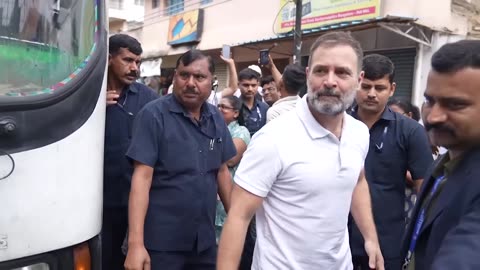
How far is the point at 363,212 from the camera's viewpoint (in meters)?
2.30

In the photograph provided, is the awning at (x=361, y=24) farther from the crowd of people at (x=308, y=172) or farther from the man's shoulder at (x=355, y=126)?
the man's shoulder at (x=355, y=126)

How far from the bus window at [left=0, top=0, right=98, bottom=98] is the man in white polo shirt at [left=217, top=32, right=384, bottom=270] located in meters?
0.81

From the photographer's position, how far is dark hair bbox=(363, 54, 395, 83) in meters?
2.77

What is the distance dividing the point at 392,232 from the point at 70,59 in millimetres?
1996

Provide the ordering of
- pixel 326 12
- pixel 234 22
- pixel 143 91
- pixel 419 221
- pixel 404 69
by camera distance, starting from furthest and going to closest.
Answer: pixel 234 22 → pixel 326 12 → pixel 404 69 → pixel 143 91 → pixel 419 221

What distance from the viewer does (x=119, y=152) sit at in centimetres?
292

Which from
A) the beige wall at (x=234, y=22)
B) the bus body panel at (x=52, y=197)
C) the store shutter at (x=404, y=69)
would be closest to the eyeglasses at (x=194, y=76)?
the bus body panel at (x=52, y=197)

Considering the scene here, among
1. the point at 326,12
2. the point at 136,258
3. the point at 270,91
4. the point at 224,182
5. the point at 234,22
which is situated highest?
the point at 234,22

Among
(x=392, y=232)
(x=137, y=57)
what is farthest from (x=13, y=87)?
(x=392, y=232)

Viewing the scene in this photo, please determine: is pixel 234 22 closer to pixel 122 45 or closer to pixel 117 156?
pixel 122 45

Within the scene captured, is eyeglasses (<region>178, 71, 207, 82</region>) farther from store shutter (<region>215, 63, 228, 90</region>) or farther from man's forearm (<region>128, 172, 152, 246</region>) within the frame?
store shutter (<region>215, 63, 228, 90</region>)

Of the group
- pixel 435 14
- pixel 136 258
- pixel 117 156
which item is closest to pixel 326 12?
pixel 435 14

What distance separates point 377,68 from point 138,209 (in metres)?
1.64

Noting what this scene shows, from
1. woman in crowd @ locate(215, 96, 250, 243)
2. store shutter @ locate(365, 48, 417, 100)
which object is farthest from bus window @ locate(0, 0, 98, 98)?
store shutter @ locate(365, 48, 417, 100)
